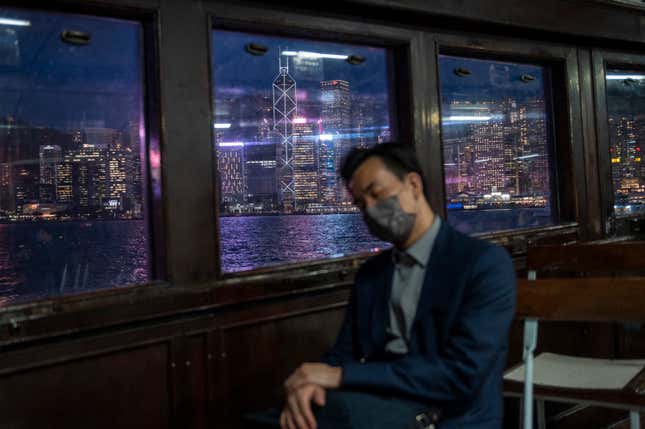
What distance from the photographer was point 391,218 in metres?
1.67

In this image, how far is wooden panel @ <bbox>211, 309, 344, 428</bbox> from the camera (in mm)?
2490

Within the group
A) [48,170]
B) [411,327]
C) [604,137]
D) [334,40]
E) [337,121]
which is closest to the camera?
[411,327]

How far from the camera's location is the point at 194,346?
2.41m

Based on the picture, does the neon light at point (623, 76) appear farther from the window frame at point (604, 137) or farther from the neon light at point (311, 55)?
the neon light at point (311, 55)

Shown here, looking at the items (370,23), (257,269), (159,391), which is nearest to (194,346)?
(159,391)

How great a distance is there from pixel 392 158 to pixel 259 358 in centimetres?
128

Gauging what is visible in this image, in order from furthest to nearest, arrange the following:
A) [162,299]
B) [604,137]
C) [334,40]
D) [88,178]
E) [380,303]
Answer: [604,137] < [334,40] < [88,178] < [162,299] < [380,303]

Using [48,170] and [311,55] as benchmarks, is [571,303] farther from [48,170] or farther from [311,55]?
[48,170]

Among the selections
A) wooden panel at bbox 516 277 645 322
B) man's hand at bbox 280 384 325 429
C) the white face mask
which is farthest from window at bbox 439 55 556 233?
man's hand at bbox 280 384 325 429

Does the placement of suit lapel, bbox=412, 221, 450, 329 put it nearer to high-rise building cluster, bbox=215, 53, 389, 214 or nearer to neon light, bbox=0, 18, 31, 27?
high-rise building cluster, bbox=215, 53, 389, 214

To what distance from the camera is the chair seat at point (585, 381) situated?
213cm

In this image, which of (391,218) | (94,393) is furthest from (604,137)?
(94,393)

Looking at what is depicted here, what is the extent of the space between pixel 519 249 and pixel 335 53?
62.5 inches

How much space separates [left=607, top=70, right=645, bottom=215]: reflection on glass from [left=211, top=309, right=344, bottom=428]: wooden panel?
101 inches
